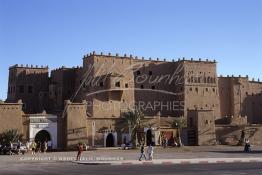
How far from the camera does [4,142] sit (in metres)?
44.7

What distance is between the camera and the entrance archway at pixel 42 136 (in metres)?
48.3

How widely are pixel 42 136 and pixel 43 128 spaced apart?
2.80 ft

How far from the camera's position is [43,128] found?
159ft

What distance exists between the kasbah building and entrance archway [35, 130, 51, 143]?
0.34ft

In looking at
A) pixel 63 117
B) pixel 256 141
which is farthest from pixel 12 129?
pixel 256 141

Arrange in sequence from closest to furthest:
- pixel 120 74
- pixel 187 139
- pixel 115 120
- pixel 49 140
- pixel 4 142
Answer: pixel 4 142 → pixel 49 140 → pixel 115 120 → pixel 187 139 → pixel 120 74

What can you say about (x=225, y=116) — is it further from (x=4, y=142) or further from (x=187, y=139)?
(x=4, y=142)

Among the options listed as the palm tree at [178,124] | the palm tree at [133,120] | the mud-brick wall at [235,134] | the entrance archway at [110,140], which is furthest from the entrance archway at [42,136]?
the mud-brick wall at [235,134]

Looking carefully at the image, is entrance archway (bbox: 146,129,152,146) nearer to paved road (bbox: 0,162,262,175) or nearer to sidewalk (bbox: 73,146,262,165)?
sidewalk (bbox: 73,146,262,165)

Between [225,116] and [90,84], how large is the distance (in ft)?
73.2

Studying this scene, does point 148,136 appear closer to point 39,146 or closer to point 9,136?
point 39,146

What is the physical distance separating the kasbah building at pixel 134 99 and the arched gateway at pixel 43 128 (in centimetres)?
10

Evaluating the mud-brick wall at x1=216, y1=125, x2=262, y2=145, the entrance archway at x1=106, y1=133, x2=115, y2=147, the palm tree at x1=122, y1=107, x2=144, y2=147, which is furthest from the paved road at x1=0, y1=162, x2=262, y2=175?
the mud-brick wall at x1=216, y1=125, x2=262, y2=145

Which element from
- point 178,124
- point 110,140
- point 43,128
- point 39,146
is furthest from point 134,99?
point 39,146
